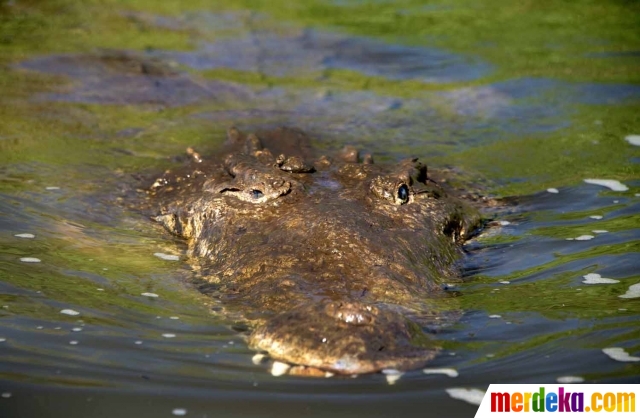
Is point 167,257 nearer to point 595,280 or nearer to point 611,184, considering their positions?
point 595,280

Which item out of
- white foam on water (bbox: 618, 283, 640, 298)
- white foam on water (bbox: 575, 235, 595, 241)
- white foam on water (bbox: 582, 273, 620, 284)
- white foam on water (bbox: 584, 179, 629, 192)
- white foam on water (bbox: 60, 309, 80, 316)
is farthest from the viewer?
white foam on water (bbox: 584, 179, 629, 192)

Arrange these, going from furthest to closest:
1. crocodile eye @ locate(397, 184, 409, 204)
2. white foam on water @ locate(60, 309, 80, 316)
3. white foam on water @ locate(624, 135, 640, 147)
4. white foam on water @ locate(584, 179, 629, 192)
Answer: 1. white foam on water @ locate(624, 135, 640, 147)
2. white foam on water @ locate(584, 179, 629, 192)
3. crocodile eye @ locate(397, 184, 409, 204)
4. white foam on water @ locate(60, 309, 80, 316)

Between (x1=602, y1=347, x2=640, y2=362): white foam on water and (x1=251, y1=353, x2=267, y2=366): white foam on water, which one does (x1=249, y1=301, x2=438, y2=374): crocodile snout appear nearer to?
(x1=251, y1=353, x2=267, y2=366): white foam on water

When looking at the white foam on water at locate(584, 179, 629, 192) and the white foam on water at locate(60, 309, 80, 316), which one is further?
the white foam on water at locate(584, 179, 629, 192)

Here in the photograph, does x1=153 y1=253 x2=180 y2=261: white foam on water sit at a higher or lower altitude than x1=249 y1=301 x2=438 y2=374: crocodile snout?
higher

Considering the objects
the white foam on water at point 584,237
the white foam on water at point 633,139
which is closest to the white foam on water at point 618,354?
the white foam on water at point 584,237

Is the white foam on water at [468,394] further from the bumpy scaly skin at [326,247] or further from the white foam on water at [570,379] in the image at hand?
the white foam on water at [570,379]

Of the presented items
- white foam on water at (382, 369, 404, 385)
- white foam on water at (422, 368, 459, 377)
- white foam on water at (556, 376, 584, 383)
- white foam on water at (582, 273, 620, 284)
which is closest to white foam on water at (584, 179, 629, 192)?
white foam on water at (582, 273, 620, 284)
